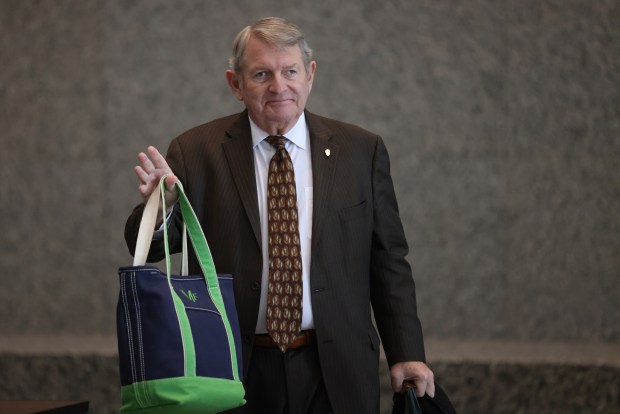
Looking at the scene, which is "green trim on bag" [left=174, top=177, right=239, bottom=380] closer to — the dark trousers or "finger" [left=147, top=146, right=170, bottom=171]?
"finger" [left=147, top=146, right=170, bottom=171]

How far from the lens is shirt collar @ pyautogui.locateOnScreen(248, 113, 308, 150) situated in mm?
2654

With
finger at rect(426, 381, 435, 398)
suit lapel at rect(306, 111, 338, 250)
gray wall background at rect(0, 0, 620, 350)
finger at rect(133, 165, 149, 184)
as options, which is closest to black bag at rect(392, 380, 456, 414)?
finger at rect(426, 381, 435, 398)

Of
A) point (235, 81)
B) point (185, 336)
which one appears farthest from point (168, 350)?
point (235, 81)

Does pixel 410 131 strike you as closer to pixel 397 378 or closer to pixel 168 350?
pixel 397 378

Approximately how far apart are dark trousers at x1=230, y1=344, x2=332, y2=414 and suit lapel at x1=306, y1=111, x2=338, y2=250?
0.93ft

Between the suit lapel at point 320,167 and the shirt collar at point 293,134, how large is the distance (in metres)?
0.03

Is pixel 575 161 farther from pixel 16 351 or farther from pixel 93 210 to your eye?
pixel 16 351

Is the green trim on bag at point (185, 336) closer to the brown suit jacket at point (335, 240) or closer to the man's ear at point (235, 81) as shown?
the brown suit jacket at point (335, 240)

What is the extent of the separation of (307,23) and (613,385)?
214cm

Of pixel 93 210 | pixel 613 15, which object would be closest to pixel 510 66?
pixel 613 15

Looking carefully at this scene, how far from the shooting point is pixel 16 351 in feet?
14.0

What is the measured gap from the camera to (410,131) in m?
4.79

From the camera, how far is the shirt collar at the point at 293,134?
8.71ft

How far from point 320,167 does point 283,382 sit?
0.55m
